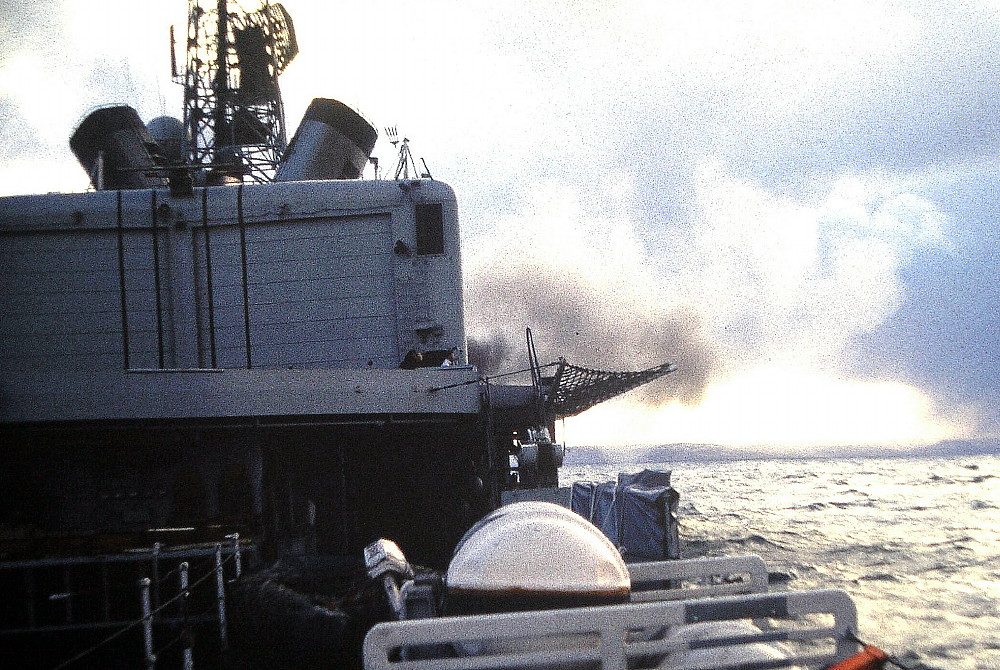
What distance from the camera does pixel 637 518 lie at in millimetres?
17266

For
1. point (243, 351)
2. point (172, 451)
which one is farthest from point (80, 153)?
point (172, 451)

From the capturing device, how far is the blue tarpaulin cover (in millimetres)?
16141

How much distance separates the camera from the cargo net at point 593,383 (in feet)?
58.6

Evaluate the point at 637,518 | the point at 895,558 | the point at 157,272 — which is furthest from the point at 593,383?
the point at 895,558

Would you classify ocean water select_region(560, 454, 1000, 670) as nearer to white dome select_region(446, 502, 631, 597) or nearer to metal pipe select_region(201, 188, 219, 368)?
white dome select_region(446, 502, 631, 597)

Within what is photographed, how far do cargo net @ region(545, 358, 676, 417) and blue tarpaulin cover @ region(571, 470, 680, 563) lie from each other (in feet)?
9.42

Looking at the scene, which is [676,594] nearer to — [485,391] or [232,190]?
[485,391]

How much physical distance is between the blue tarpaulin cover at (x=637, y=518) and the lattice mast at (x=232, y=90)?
16379mm

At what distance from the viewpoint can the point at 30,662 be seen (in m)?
8.10

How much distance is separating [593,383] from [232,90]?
17.7 m

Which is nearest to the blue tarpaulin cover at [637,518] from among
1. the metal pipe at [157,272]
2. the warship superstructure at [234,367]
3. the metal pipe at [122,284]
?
the warship superstructure at [234,367]

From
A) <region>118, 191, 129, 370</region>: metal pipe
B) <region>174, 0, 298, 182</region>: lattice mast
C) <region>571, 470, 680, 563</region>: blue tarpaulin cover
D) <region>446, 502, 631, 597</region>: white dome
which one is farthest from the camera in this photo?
<region>174, 0, 298, 182</region>: lattice mast

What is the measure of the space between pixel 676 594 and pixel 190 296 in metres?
18.0

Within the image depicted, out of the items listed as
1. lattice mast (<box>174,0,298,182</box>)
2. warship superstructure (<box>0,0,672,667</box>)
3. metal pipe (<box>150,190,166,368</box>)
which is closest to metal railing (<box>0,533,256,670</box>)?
warship superstructure (<box>0,0,672,667</box>)
